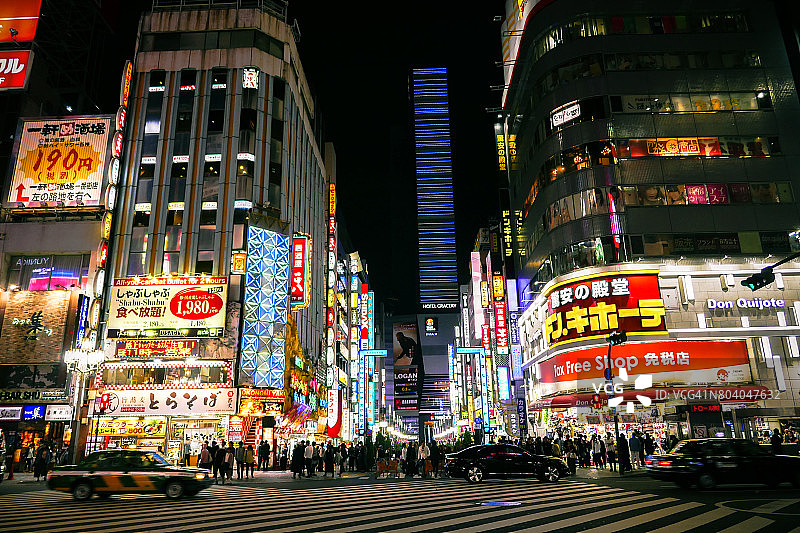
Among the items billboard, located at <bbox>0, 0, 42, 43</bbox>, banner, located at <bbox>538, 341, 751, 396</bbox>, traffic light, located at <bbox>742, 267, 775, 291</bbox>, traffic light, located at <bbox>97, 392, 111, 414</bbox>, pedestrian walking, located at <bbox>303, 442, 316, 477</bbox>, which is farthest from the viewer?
billboard, located at <bbox>0, 0, 42, 43</bbox>

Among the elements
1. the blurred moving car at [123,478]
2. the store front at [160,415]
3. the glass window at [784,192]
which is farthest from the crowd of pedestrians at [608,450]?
the store front at [160,415]

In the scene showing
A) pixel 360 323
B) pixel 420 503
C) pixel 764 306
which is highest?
pixel 360 323

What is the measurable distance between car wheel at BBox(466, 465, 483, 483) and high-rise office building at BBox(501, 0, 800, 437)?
1391 cm

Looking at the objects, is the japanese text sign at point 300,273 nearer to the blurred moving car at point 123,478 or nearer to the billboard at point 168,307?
the billboard at point 168,307

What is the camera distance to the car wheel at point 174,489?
17203 millimetres

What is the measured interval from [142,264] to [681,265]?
36513 mm

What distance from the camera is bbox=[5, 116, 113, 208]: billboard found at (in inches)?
1623

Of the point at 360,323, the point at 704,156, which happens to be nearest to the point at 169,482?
the point at 704,156

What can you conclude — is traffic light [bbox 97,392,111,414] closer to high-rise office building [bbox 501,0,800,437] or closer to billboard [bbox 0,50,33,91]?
billboard [bbox 0,50,33,91]

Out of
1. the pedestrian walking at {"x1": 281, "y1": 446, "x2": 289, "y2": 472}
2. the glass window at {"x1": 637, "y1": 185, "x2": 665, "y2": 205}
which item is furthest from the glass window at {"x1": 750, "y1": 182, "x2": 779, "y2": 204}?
the pedestrian walking at {"x1": 281, "y1": 446, "x2": 289, "y2": 472}

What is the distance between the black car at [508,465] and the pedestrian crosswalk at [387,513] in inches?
142

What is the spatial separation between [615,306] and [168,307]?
28.7m

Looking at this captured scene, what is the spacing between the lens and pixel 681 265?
3462 cm

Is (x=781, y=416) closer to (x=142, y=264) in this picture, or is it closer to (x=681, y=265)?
(x=681, y=265)
